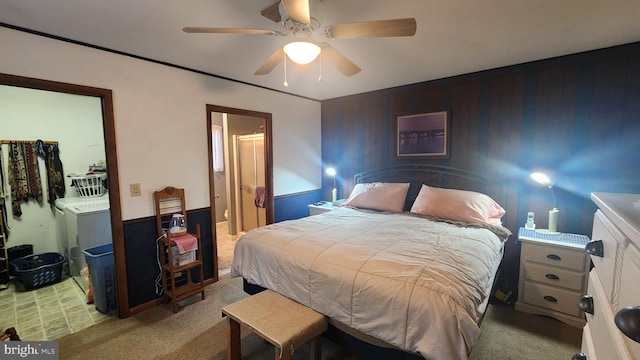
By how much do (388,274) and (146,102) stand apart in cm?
263

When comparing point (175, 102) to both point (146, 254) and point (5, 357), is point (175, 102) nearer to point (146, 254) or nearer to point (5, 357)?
point (146, 254)

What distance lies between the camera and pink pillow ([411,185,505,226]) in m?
2.78

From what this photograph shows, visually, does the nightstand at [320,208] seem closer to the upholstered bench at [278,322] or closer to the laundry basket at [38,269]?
the upholstered bench at [278,322]

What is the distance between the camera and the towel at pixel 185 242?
2.69 metres

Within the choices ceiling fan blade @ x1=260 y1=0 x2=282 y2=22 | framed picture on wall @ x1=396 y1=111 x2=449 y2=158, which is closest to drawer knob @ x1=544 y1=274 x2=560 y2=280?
framed picture on wall @ x1=396 y1=111 x2=449 y2=158

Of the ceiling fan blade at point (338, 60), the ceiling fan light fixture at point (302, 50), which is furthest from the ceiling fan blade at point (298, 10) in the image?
the ceiling fan blade at point (338, 60)

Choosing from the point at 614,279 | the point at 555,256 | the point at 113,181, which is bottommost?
the point at 555,256

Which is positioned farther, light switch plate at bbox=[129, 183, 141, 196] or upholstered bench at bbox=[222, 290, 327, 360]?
light switch plate at bbox=[129, 183, 141, 196]

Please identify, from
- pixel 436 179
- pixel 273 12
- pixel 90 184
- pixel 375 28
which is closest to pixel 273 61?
pixel 273 12

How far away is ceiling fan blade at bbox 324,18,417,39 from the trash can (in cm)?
280

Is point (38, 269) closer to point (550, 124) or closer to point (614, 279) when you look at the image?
point (614, 279)

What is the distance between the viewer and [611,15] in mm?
1912

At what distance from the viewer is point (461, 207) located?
2.85 m

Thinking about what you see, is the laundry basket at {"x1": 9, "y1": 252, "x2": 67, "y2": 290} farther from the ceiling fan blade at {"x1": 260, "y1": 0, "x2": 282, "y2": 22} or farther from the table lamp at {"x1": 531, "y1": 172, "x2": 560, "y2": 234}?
the table lamp at {"x1": 531, "y1": 172, "x2": 560, "y2": 234}
